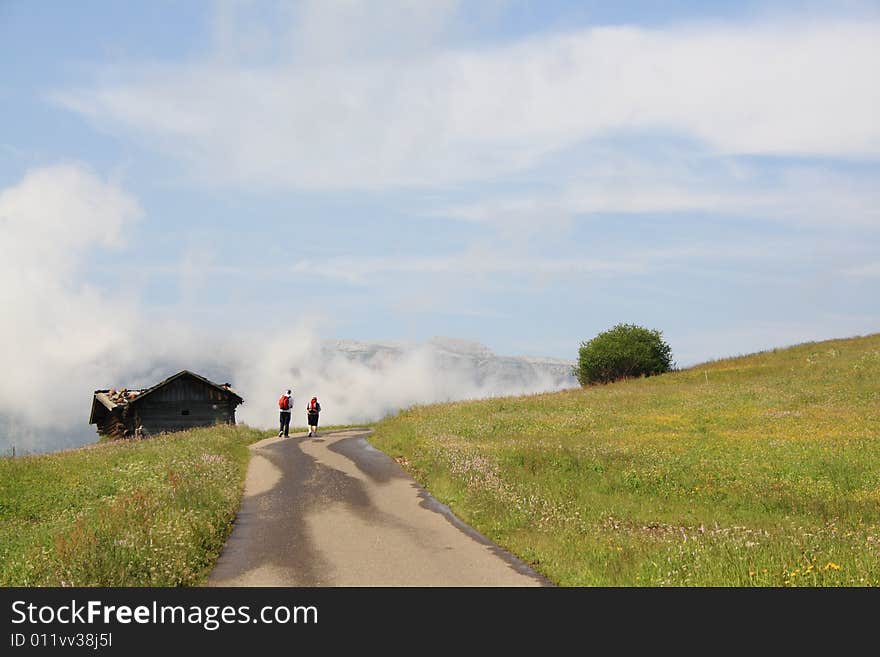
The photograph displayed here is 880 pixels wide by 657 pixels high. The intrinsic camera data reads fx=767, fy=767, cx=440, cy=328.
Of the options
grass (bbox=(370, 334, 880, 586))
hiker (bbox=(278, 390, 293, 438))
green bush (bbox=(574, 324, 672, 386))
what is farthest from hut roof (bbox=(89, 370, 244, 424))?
green bush (bbox=(574, 324, 672, 386))

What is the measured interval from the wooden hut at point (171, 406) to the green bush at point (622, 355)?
3428 centimetres

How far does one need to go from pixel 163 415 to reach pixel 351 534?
46.4 metres

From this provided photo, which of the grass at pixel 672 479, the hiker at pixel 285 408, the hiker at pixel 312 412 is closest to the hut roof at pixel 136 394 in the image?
the hiker at pixel 312 412

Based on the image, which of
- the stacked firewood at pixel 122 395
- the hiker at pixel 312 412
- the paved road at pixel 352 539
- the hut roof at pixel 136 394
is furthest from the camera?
the stacked firewood at pixel 122 395

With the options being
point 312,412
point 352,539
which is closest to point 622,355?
point 312,412

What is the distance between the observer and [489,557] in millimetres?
13891

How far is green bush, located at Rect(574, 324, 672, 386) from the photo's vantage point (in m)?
74.4

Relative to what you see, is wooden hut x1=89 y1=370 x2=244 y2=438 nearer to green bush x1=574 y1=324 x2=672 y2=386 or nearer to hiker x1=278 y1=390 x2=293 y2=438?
hiker x1=278 y1=390 x2=293 y2=438

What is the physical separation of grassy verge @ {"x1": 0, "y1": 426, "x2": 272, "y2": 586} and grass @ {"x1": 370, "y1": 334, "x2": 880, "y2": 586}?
19.2 feet

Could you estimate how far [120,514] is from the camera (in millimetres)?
16250

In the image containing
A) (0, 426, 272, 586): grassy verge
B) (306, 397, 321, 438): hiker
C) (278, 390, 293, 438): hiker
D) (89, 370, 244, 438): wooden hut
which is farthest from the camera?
(89, 370, 244, 438): wooden hut

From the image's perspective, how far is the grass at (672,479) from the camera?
1241 centimetres

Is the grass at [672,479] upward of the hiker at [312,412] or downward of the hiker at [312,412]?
downward

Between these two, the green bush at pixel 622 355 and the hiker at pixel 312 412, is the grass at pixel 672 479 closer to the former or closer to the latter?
the hiker at pixel 312 412
